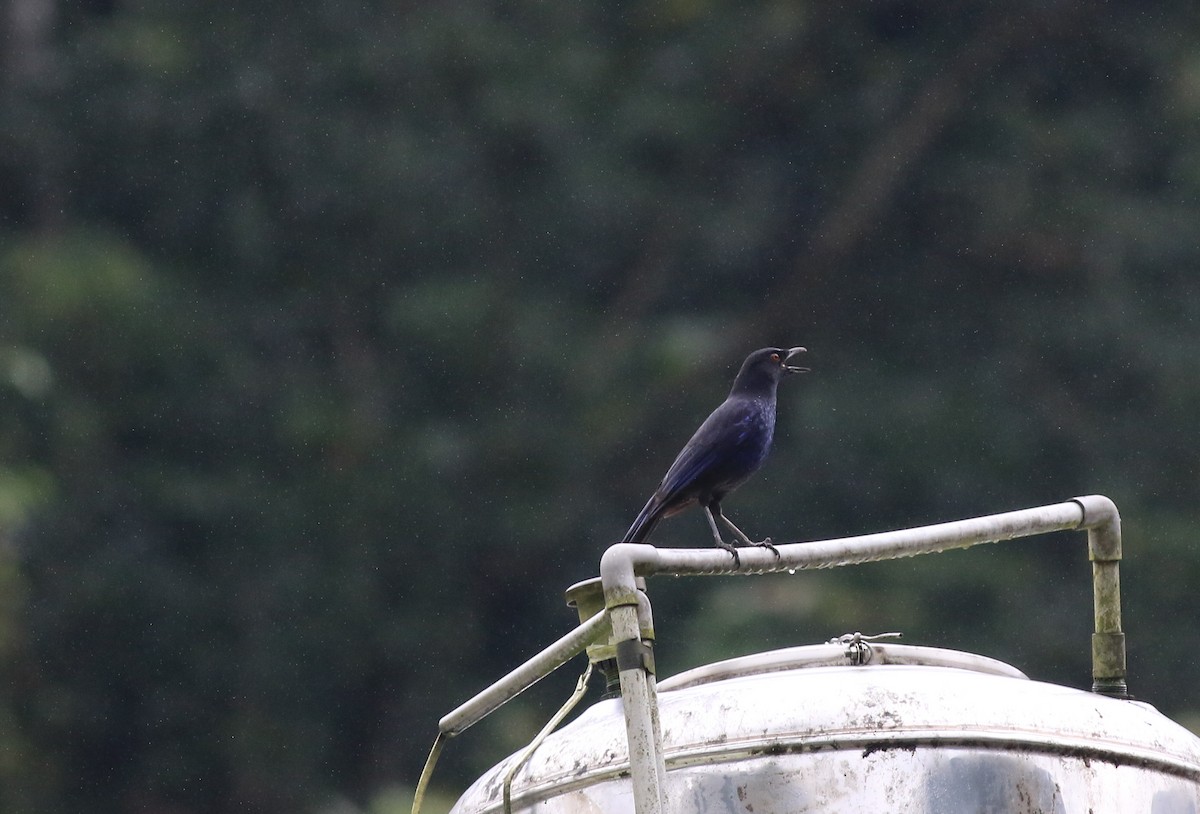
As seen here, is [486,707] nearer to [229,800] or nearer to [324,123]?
[229,800]

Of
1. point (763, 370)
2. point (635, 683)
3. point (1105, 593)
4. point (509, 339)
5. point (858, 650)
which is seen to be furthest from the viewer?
point (509, 339)

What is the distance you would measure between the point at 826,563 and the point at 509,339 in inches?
490

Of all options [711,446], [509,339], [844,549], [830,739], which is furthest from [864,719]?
[509,339]

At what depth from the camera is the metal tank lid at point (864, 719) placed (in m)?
2.54

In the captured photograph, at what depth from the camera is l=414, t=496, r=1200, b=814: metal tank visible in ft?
8.21

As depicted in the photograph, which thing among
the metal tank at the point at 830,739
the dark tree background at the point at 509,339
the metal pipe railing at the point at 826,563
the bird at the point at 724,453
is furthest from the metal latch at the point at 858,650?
the dark tree background at the point at 509,339

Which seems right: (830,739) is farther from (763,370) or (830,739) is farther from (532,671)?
(763,370)

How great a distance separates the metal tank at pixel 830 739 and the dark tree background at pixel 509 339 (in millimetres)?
9123

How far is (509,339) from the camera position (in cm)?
1530

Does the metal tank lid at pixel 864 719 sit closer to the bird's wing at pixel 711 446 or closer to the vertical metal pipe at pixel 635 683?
the vertical metal pipe at pixel 635 683

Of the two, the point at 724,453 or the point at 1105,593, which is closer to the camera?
the point at 1105,593

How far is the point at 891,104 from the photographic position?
693 inches

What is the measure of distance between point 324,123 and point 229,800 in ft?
17.6

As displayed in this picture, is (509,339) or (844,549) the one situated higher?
(509,339)
